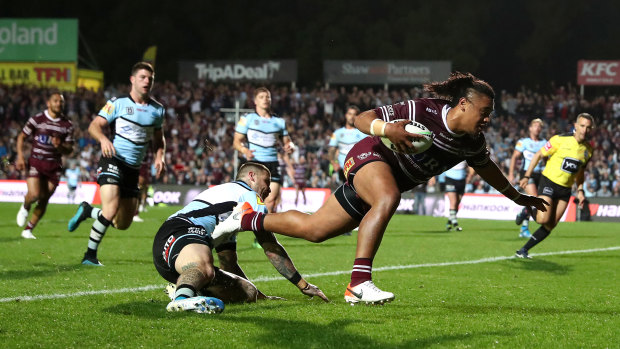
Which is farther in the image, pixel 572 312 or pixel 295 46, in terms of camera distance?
pixel 295 46

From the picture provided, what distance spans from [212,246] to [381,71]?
41.3m

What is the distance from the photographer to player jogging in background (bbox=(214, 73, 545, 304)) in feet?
19.9

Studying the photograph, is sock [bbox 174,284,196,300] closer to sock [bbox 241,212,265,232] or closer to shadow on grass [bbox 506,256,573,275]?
sock [bbox 241,212,265,232]

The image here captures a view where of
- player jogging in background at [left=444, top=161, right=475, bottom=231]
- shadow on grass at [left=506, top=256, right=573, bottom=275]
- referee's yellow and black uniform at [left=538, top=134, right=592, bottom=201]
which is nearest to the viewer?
shadow on grass at [left=506, top=256, right=573, bottom=275]

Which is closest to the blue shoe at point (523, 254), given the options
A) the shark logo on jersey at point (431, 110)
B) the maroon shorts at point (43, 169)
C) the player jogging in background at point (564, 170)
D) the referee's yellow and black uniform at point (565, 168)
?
the player jogging in background at point (564, 170)

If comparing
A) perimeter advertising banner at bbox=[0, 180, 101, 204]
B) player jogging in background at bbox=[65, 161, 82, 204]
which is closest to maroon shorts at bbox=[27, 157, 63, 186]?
player jogging in background at bbox=[65, 161, 82, 204]

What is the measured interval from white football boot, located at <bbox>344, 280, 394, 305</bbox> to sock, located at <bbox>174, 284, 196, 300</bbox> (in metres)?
1.11

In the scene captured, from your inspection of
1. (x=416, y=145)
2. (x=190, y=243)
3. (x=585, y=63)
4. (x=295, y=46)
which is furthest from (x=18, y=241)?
(x=295, y=46)

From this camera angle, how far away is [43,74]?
42.7 metres

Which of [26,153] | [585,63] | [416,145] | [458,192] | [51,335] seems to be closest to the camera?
[51,335]

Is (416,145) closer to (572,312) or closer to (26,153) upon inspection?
(572,312)

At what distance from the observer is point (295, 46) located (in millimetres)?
61719

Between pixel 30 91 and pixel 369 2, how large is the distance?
31.1m

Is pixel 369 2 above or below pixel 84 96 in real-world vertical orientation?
above
